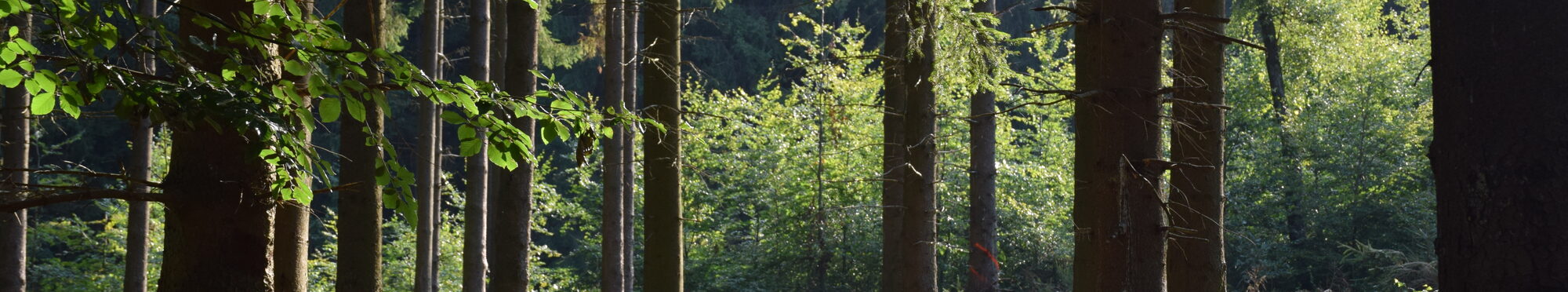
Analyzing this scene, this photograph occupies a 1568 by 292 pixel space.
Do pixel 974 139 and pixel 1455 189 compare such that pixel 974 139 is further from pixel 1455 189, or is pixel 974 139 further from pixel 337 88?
pixel 337 88

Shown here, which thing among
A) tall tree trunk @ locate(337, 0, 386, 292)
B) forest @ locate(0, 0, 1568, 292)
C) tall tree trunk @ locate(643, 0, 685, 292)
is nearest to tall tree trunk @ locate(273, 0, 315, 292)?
forest @ locate(0, 0, 1568, 292)

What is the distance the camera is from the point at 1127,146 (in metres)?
4.62

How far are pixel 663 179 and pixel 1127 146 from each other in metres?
4.28

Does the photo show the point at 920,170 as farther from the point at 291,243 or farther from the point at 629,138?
the point at 629,138

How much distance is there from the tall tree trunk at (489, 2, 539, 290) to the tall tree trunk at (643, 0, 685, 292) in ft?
2.81

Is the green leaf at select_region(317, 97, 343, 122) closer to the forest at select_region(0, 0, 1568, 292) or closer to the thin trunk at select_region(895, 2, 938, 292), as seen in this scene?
the forest at select_region(0, 0, 1568, 292)

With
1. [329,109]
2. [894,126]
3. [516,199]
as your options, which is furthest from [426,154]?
[329,109]

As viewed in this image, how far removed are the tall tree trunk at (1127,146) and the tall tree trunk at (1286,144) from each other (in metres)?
14.2

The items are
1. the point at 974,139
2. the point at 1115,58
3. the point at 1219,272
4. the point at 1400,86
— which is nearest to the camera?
the point at 1115,58

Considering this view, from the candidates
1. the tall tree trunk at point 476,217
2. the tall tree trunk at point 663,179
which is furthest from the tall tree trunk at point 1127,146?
the tall tree trunk at point 476,217

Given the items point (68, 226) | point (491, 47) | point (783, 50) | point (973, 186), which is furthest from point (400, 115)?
point (973, 186)

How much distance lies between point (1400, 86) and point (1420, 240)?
4602 millimetres

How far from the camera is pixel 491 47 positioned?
48.4 ft

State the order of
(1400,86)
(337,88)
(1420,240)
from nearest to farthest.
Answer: (337,88) < (1420,240) < (1400,86)
